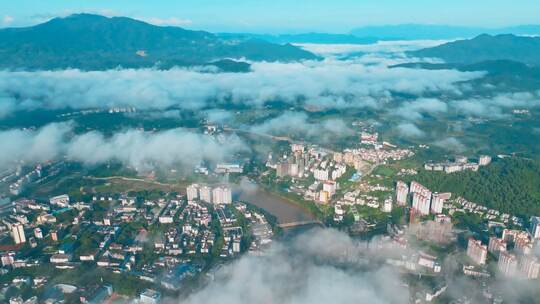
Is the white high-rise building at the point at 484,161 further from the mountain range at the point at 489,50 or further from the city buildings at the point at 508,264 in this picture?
the mountain range at the point at 489,50

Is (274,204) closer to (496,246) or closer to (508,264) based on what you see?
(496,246)

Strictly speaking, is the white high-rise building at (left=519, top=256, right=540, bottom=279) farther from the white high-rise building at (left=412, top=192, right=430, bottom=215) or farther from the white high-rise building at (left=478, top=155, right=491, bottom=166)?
the white high-rise building at (left=478, top=155, right=491, bottom=166)

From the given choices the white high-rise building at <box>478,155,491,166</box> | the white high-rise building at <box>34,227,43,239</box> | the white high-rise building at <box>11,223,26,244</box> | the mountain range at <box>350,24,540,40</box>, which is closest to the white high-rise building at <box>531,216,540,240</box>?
the white high-rise building at <box>478,155,491,166</box>

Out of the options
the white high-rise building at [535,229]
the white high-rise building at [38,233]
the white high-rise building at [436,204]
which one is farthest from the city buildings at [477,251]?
the white high-rise building at [38,233]

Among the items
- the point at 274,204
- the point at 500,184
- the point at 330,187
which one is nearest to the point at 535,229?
the point at 500,184

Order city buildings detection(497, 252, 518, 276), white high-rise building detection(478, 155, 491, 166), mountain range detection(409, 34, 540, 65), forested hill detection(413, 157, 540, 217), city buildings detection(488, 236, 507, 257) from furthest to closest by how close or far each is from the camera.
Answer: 1. mountain range detection(409, 34, 540, 65)
2. white high-rise building detection(478, 155, 491, 166)
3. forested hill detection(413, 157, 540, 217)
4. city buildings detection(488, 236, 507, 257)
5. city buildings detection(497, 252, 518, 276)

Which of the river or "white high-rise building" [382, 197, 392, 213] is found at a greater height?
"white high-rise building" [382, 197, 392, 213]
